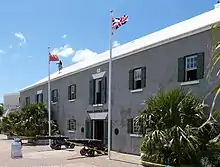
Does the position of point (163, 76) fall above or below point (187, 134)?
above

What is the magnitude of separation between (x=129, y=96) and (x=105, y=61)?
3.91 m

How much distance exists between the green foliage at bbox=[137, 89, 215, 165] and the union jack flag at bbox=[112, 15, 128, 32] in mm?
5004

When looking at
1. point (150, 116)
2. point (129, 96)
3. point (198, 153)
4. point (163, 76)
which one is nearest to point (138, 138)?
point (129, 96)

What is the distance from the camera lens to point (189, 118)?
13.2m

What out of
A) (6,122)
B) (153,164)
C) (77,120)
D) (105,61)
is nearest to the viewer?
(153,164)

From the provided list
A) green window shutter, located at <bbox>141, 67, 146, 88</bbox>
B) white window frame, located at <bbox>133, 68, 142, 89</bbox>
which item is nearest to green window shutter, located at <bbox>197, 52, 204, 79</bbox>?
green window shutter, located at <bbox>141, 67, 146, 88</bbox>

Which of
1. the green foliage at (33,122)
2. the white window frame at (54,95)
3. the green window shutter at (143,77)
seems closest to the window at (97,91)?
the green window shutter at (143,77)

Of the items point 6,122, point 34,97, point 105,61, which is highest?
point 105,61

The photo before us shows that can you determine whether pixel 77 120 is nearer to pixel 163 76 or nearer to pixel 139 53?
pixel 139 53

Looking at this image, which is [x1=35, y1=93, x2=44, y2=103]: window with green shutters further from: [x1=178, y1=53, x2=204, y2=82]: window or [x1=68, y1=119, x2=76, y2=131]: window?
[x1=178, y1=53, x2=204, y2=82]: window

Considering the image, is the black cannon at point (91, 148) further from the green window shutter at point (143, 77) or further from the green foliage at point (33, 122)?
the green foliage at point (33, 122)

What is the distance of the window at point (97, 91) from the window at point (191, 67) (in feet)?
26.8

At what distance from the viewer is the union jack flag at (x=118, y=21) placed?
17100mm

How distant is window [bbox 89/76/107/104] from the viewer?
22994 millimetres
